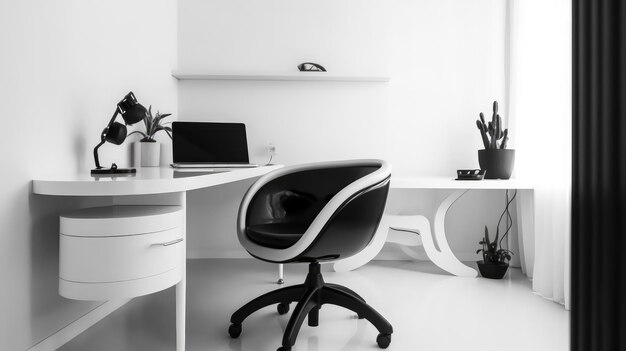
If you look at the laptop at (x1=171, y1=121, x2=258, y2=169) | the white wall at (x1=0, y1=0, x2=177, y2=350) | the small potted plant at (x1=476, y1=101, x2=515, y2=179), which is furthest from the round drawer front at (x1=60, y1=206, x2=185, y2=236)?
the small potted plant at (x1=476, y1=101, x2=515, y2=179)

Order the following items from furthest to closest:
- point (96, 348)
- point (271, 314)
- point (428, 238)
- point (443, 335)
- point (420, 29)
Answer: point (420, 29) → point (428, 238) → point (271, 314) → point (443, 335) → point (96, 348)

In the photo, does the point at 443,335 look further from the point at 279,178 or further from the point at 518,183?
the point at 518,183

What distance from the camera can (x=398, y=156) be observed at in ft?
9.75

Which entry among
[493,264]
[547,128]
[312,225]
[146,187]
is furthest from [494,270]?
[146,187]

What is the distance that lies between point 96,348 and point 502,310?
184 cm

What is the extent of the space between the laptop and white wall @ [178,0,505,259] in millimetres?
390

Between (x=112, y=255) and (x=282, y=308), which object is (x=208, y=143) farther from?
(x=112, y=255)

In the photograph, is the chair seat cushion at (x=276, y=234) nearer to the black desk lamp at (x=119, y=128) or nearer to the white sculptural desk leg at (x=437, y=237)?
the black desk lamp at (x=119, y=128)

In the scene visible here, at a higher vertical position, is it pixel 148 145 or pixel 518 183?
pixel 148 145

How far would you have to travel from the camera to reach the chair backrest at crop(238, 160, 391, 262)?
1497 millimetres

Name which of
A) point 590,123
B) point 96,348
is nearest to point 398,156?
point 96,348

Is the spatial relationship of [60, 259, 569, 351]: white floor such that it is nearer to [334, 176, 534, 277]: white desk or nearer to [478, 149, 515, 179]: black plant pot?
[334, 176, 534, 277]: white desk

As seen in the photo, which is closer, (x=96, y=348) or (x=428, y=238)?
(x=96, y=348)

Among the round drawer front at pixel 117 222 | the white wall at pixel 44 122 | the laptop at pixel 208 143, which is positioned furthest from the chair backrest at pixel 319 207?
the white wall at pixel 44 122
